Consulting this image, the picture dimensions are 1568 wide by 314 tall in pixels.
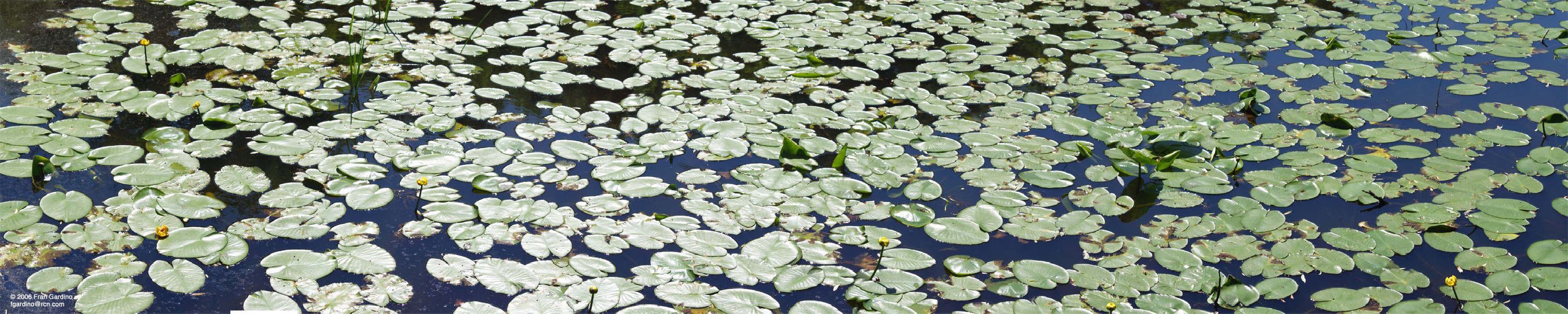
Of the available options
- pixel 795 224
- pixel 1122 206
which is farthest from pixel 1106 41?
pixel 795 224

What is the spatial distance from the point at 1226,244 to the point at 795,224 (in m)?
1.26

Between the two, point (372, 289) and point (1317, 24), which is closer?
point (372, 289)

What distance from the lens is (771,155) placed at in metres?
3.42

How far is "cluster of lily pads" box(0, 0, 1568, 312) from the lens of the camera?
268 cm

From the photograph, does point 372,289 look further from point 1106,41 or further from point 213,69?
point 1106,41

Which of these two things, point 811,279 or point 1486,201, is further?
point 1486,201

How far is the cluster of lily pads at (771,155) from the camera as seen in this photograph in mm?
2682

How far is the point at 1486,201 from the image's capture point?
316 cm

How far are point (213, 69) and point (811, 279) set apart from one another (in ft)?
9.61

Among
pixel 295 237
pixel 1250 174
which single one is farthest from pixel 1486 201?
pixel 295 237

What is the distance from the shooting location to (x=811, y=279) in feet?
8.77

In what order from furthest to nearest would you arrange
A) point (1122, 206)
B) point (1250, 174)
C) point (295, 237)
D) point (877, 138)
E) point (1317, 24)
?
point (1317, 24)
point (877, 138)
point (1250, 174)
point (1122, 206)
point (295, 237)

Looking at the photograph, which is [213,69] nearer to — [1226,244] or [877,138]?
[877,138]

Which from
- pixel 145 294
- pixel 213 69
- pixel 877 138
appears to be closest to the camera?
pixel 145 294
